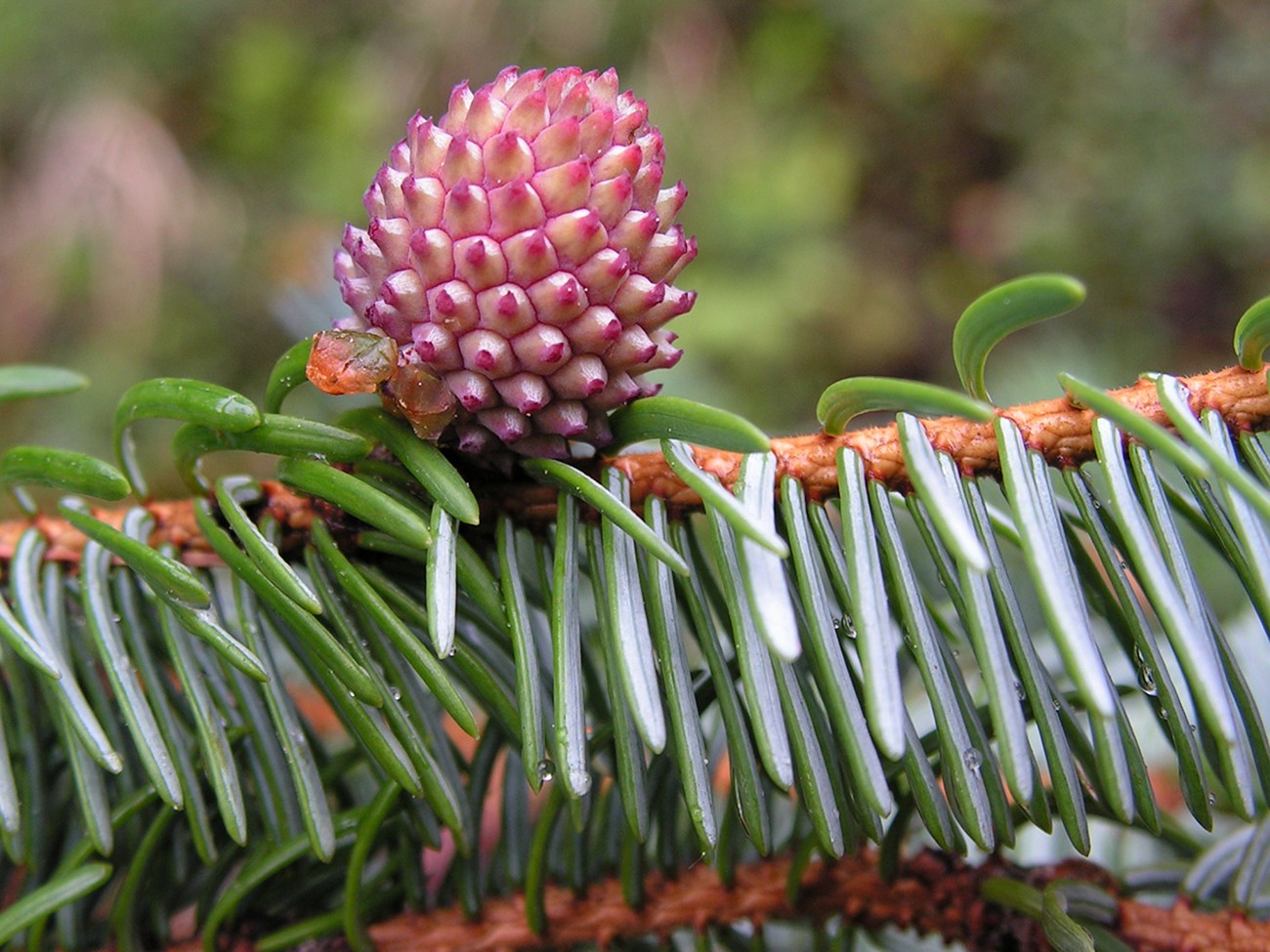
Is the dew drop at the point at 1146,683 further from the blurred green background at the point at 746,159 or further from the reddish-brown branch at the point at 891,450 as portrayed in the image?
the blurred green background at the point at 746,159

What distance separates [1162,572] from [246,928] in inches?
13.3

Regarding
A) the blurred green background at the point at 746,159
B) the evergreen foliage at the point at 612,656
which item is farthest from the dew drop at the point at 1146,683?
the blurred green background at the point at 746,159

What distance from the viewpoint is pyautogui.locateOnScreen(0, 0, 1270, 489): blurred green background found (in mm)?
1823

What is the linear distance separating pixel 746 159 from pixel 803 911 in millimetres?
1850

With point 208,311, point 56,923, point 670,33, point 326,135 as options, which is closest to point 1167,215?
point 670,33

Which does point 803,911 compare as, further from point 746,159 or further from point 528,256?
point 746,159

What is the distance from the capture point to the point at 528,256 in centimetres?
31

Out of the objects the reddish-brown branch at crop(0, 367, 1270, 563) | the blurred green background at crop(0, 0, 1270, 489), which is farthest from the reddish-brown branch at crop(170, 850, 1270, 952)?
the blurred green background at crop(0, 0, 1270, 489)

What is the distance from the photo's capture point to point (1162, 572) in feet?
0.89

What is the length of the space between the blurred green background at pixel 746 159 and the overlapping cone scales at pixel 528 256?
4.82 ft

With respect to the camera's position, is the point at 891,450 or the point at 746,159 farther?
the point at 746,159

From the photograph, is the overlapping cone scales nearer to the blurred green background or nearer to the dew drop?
the dew drop

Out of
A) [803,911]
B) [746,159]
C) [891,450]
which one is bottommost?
[803,911]

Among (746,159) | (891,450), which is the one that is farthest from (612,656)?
(746,159)
